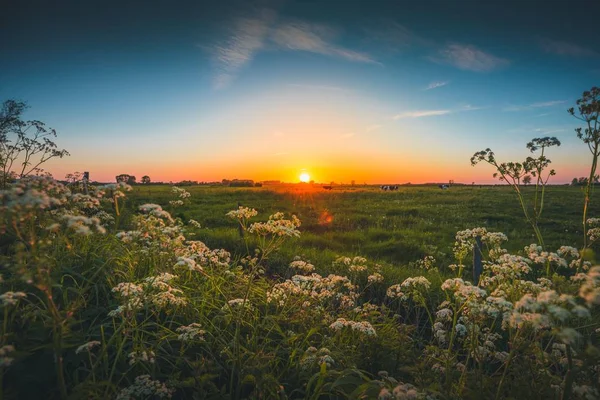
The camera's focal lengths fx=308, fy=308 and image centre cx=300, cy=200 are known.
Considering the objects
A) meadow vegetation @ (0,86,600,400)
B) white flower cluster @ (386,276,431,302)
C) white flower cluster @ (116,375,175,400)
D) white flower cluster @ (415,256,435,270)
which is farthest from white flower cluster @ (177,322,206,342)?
white flower cluster @ (415,256,435,270)

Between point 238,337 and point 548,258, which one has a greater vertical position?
point 548,258

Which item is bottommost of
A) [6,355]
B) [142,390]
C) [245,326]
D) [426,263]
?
[245,326]

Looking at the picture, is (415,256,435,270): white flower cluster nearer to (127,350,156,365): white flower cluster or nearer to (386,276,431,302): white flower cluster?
(386,276,431,302): white flower cluster

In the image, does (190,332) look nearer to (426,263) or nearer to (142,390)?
(142,390)

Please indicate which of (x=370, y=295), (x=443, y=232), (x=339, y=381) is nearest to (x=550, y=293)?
(x=339, y=381)

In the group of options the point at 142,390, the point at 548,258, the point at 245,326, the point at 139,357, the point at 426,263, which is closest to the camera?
the point at 142,390

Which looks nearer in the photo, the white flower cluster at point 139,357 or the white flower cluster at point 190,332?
the white flower cluster at point 139,357

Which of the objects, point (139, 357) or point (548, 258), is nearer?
point (139, 357)

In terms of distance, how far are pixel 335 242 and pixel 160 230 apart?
13.4m

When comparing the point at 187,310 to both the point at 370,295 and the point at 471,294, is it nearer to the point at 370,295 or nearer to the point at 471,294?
the point at 471,294

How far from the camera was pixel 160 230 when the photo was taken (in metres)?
4.09

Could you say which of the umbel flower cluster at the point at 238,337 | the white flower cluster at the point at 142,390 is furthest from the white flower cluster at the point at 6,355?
the white flower cluster at the point at 142,390

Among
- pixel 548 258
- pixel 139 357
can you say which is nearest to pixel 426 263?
pixel 548 258

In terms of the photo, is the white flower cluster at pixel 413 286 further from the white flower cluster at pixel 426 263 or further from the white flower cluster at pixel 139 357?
the white flower cluster at pixel 139 357
